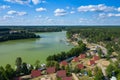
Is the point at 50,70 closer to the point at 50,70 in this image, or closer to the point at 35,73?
the point at 50,70

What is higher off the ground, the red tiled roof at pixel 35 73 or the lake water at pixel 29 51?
the red tiled roof at pixel 35 73

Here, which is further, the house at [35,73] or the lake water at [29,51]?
the lake water at [29,51]

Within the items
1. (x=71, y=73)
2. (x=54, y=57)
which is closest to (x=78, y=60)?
(x=54, y=57)

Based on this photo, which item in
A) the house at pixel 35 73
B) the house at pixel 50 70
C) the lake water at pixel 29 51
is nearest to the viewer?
the house at pixel 35 73

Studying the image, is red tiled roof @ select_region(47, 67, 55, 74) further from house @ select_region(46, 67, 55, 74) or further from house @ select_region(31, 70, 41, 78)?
house @ select_region(31, 70, 41, 78)

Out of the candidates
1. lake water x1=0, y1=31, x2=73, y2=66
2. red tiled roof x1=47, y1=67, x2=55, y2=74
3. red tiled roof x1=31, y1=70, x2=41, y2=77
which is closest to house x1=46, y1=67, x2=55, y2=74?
red tiled roof x1=47, y1=67, x2=55, y2=74

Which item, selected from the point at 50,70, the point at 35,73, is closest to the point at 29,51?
the point at 50,70

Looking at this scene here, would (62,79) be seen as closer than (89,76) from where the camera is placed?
Yes

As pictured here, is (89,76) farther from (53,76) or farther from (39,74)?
(39,74)

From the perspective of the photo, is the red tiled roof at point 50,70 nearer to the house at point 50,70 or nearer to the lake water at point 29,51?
the house at point 50,70

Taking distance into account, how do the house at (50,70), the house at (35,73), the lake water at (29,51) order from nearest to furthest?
the house at (35,73), the house at (50,70), the lake water at (29,51)

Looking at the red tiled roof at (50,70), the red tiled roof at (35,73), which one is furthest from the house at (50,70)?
the red tiled roof at (35,73)
